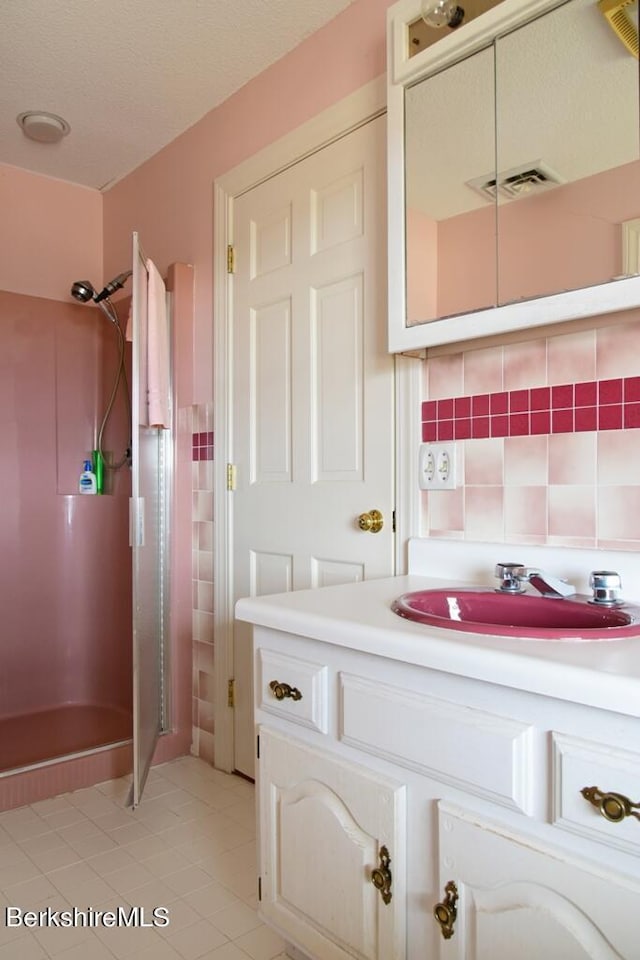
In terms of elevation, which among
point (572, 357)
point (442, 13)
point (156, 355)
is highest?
point (442, 13)

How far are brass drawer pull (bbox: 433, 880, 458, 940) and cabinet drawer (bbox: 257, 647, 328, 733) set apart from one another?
1.04 ft

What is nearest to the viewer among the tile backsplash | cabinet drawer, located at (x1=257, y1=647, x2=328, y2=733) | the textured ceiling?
cabinet drawer, located at (x1=257, y1=647, x2=328, y2=733)

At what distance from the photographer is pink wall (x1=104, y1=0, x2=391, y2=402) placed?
1855 mm

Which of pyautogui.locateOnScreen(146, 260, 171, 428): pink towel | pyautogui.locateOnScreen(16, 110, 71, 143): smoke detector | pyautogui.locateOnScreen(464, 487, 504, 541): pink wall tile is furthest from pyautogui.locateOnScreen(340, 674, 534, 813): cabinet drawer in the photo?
pyautogui.locateOnScreen(16, 110, 71, 143): smoke detector

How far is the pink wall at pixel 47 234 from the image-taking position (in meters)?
2.79

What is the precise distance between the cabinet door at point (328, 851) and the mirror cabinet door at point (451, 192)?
3.21ft

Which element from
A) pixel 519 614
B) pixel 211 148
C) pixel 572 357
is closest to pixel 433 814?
pixel 519 614

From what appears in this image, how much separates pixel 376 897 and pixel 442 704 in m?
0.39

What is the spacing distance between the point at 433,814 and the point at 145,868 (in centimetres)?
106

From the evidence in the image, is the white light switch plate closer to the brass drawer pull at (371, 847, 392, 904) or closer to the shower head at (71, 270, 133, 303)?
the brass drawer pull at (371, 847, 392, 904)

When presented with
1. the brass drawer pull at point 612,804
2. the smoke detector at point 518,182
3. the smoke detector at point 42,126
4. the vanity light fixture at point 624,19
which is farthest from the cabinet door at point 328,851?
the smoke detector at point 42,126

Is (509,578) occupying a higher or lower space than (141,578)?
higher

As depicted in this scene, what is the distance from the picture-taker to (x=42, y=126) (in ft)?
8.02

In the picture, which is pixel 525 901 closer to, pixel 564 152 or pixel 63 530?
pixel 564 152
